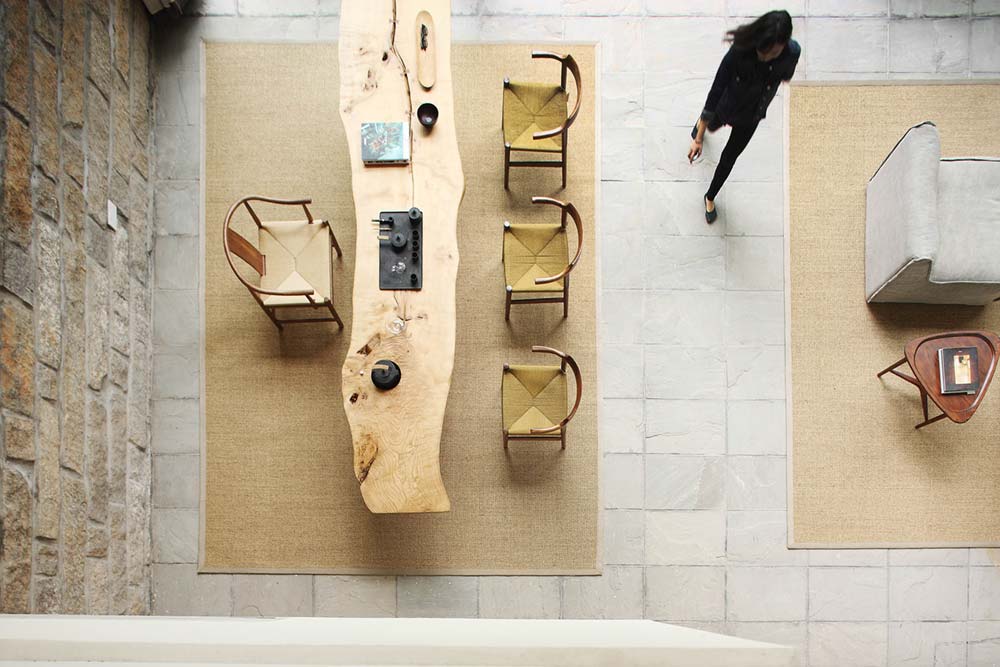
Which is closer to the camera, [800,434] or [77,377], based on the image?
[77,377]

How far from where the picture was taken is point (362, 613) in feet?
11.6

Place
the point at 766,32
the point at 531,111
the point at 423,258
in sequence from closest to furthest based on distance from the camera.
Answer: the point at 766,32 → the point at 423,258 → the point at 531,111

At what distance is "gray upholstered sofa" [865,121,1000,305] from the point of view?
321 cm

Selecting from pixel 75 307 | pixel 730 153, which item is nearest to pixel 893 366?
pixel 730 153

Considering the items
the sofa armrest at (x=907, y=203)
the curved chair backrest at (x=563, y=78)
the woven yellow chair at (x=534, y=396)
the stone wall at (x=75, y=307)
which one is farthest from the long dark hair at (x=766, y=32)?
the stone wall at (x=75, y=307)

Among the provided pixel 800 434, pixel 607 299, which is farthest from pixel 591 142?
pixel 800 434

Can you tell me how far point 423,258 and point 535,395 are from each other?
36.2 inches

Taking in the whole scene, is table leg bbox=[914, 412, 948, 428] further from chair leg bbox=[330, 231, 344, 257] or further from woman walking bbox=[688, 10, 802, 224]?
chair leg bbox=[330, 231, 344, 257]

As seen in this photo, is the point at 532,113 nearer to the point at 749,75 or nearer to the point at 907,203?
the point at 749,75

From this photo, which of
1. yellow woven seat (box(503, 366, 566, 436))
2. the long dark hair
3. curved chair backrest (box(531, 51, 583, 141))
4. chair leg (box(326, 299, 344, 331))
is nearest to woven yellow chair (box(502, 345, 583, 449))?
yellow woven seat (box(503, 366, 566, 436))

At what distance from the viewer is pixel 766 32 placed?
262 cm

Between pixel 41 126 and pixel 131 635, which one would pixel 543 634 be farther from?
pixel 41 126

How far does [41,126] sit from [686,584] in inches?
150

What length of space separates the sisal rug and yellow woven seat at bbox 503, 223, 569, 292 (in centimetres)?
30
